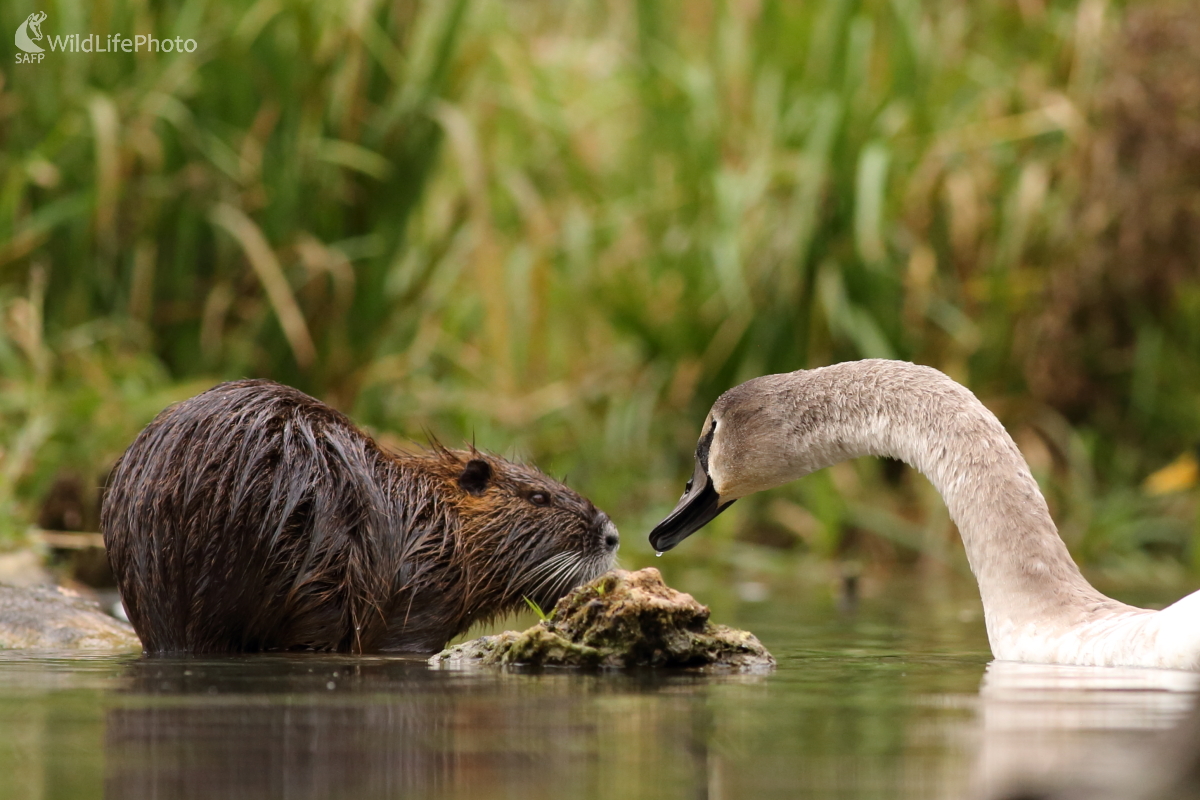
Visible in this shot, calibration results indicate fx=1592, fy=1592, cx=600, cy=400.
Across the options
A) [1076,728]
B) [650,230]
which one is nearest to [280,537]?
[1076,728]

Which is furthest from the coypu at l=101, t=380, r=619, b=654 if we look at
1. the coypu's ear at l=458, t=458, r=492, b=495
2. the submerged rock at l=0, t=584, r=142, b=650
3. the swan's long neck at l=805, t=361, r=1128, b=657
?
the swan's long neck at l=805, t=361, r=1128, b=657

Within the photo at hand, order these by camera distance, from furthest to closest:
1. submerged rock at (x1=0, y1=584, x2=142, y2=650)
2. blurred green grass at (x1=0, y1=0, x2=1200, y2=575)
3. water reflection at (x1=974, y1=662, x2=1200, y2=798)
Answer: blurred green grass at (x1=0, y1=0, x2=1200, y2=575) → submerged rock at (x1=0, y1=584, x2=142, y2=650) → water reflection at (x1=974, y1=662, x2=1200, y2=798)

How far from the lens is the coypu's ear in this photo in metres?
4.70

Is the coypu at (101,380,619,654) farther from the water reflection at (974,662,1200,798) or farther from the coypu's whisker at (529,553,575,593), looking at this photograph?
the water reflection at (974,662,1200,798)

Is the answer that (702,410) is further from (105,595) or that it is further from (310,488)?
(310,488)

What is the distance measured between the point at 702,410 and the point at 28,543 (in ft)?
14.6

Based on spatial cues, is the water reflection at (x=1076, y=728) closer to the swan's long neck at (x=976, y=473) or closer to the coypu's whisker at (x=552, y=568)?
the swan's long neck at (x=976, y=473)

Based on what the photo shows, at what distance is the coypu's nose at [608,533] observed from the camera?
15.8ft

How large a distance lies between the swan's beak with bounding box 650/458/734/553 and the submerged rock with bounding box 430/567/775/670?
2.70ft

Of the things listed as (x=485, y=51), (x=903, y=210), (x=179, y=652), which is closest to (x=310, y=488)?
(x=179, y=652)

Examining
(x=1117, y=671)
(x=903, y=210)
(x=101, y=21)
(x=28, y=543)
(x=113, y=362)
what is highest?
(x=101, y=21)

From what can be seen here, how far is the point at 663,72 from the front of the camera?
9781mm

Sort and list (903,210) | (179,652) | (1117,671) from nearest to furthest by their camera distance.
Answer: (1117,671), (179,652), (903,210)

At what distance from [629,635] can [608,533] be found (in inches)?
47.1
